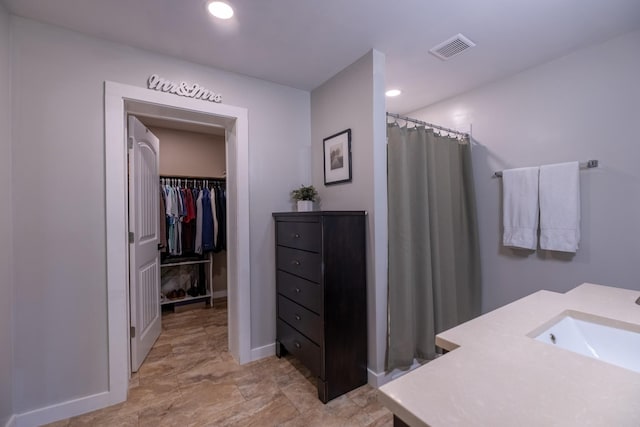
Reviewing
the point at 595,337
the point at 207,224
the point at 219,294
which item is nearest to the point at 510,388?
the point at 595,337

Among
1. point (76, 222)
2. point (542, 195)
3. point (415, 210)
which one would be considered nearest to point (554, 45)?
point (542, 195)

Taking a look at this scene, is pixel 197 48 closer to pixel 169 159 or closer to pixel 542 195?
pixel 169 159

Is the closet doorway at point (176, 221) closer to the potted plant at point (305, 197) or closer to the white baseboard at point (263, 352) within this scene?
the white baseboard at point (263, 352)

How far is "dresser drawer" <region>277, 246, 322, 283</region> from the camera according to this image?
6.04ft

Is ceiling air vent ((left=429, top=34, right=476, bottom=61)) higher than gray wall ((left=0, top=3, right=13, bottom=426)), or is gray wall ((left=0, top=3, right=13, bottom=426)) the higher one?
ceiling air vent ((left=429, top=34, right=476, bottom=61))

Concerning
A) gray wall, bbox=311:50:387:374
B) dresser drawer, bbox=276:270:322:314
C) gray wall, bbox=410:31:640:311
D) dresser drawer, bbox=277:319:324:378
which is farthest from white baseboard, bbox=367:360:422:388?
gray wall, bbox=410:31:640:311

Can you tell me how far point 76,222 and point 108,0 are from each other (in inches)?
49.4

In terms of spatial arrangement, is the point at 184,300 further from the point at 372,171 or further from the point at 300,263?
the point at 372,171

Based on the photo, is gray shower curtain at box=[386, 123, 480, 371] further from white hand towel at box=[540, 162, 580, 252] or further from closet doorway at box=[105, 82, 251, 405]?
closet doorway at box=[105, 82, 251, 405]

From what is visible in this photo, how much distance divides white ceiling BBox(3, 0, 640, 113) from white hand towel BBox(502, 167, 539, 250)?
872 mm

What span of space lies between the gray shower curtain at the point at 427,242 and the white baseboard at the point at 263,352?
99 centimetres

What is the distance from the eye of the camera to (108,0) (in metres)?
1.47

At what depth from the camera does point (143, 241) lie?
7.66 feet

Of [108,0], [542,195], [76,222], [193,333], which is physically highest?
[108,0]
